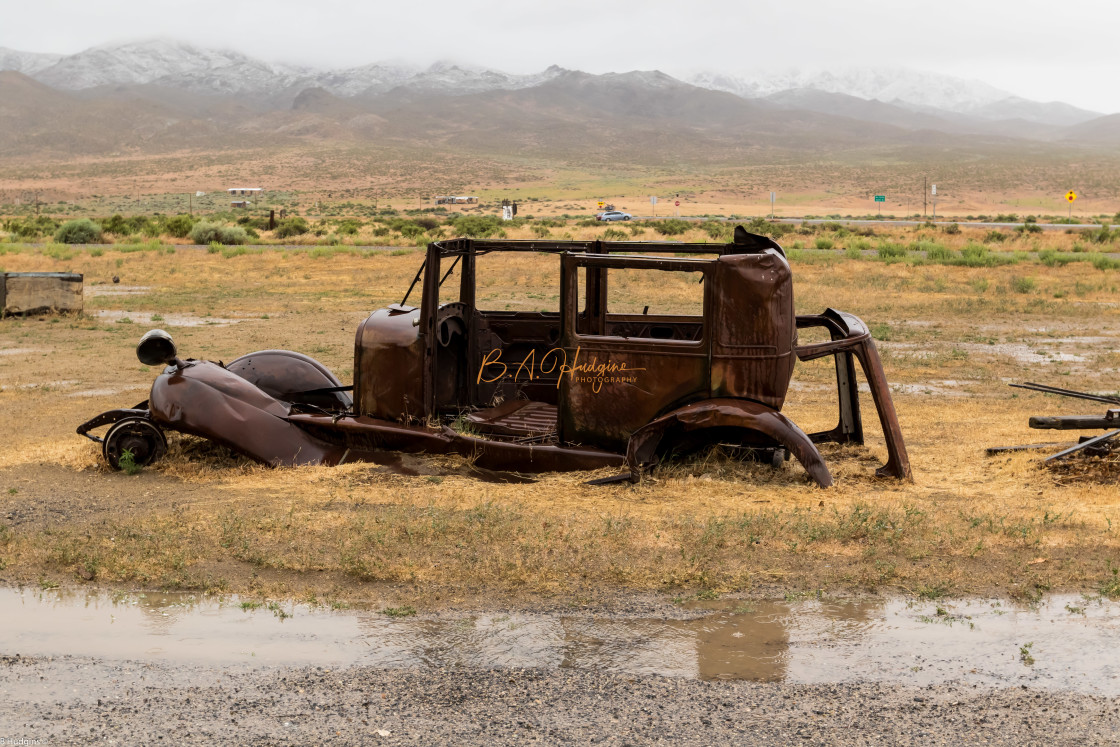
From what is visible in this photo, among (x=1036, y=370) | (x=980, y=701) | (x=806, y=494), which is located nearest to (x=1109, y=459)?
(x=806, y=494)

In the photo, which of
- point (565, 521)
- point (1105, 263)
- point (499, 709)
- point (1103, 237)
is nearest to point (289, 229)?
point (1105, 263)

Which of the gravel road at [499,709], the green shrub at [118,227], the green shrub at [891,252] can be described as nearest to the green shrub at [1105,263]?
the green shrub at [891,252]

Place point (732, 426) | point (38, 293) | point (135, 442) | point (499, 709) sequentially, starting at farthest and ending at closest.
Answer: point (38, 293)
point (135, 442)
point (732, 426)
point (499, 709)

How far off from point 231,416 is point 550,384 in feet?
9.76

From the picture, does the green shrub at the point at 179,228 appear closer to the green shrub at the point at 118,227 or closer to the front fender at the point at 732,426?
the green shrub at the point at 118,227

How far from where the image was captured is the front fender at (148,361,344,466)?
8.63 meters

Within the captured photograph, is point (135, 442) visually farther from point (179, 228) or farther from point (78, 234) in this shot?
point (179, 228)

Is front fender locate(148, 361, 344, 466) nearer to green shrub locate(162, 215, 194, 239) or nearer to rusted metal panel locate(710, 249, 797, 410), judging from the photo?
rusted metal panel locate(710, 249, 797, 410)

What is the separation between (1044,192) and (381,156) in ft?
253

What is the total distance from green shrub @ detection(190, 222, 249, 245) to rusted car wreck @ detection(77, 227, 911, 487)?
31.3 m

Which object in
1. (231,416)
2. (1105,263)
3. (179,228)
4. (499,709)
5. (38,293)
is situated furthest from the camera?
(179,228)

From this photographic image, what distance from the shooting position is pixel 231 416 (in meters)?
8.73

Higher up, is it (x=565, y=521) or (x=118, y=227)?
(x=118, y=227)

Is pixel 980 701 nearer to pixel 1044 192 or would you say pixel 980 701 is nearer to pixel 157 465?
pixel 157 465
